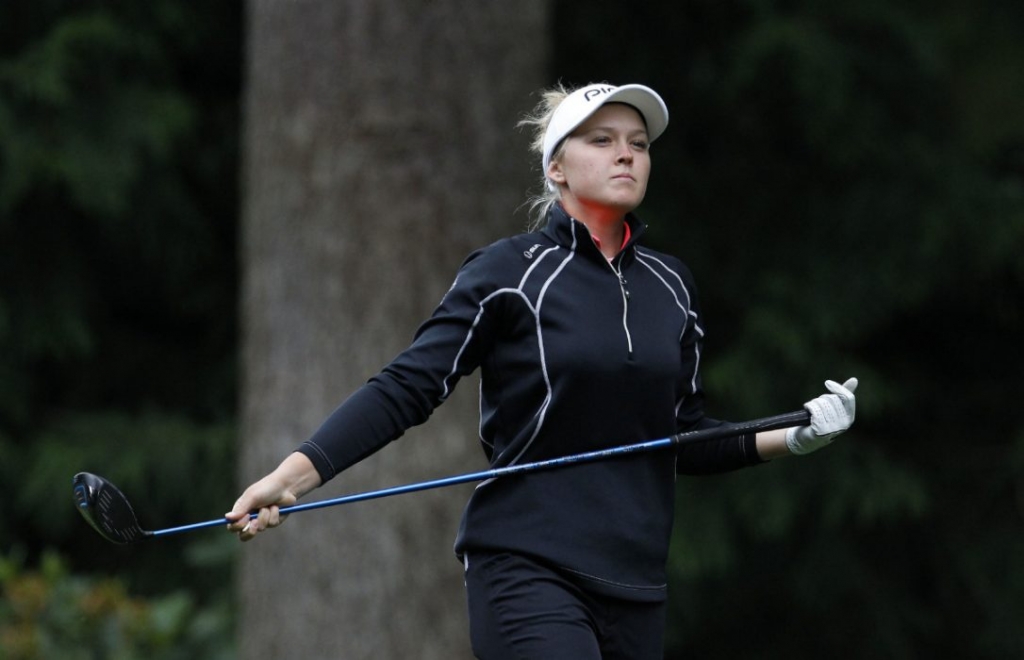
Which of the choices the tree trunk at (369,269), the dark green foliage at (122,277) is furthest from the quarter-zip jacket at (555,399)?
the dark green foliage at (122,277)

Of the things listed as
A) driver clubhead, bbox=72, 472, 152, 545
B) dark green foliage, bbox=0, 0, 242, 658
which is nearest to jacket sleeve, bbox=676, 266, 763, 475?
driver clubhead, bbox=72, 472, 152, 545

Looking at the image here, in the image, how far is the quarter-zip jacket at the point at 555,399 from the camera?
3.51 m

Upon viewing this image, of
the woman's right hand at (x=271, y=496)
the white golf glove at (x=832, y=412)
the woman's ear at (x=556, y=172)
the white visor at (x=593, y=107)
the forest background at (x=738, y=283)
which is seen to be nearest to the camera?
the woman's right hand at (x=271, y=496)

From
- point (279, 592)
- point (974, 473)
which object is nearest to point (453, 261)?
point (279, 592)

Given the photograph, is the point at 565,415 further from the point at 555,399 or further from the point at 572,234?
the point at 572,234

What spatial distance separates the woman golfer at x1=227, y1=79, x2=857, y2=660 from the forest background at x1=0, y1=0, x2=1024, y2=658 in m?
4.31

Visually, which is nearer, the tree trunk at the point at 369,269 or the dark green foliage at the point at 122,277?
the tree trunk at the point at 369,269

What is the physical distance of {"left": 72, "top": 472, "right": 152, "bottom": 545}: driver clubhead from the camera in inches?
138

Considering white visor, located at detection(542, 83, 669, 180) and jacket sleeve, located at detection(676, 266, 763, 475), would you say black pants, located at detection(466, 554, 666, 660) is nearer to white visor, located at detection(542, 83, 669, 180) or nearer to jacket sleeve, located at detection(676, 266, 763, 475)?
jacket sleeve, located at detection(676, 266, 763, 475)

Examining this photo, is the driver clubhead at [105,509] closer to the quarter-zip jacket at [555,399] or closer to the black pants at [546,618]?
the quarter-zip jacket at [555,399]

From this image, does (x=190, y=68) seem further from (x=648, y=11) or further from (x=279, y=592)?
(x=279, y=592)

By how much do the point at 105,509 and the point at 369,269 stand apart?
2.25 meters

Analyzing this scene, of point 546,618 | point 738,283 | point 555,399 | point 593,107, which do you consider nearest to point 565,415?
point 555,399

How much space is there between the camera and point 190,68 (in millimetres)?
8938
